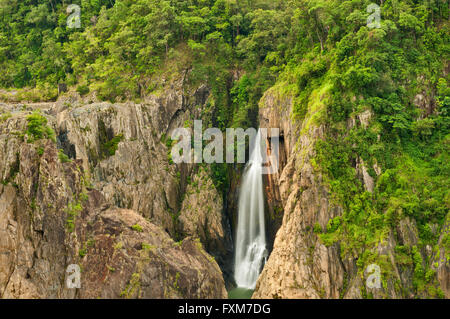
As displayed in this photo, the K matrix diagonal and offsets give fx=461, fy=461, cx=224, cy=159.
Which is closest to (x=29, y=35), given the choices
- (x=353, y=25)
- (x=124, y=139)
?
(x=124, y=139)

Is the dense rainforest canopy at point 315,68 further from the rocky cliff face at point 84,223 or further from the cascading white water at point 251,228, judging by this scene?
the rocky cliff face at point 84,223

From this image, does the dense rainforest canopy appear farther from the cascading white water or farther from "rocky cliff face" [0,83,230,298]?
"rocky cliff face" [0,83,230,298]

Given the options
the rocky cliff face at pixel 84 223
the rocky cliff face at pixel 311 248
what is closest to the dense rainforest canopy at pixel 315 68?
the rocky cliff face at pixel 311 248

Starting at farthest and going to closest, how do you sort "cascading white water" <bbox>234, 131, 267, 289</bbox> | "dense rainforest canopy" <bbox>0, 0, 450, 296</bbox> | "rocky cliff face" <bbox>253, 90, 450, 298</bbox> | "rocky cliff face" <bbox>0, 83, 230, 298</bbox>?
"cascading white water" <bbox>234, 131, 267, 289</bbox> < "dense rainforest canopy" <bbox>0, 0, 450, 296</bbox> < "rocky cliff face" <bbox>253, 90, 450, 298</bbox> < "rocky cliff face" <bbox>0, 83, 230, 298</bbox>

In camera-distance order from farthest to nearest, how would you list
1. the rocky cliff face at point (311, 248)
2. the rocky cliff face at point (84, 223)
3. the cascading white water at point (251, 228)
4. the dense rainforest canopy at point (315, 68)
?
the cascading white water at point (251, 228), the dense rainforest canopy at point (315, 68), the rocky cliff face at point (311, 248), the rocky cliff face at point (84, 223)

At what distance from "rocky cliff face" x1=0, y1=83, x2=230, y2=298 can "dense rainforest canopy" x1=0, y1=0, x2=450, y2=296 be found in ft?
24.2

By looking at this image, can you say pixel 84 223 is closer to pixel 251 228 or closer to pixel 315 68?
pixel 251 228

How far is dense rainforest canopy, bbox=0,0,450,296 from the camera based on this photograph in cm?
2628

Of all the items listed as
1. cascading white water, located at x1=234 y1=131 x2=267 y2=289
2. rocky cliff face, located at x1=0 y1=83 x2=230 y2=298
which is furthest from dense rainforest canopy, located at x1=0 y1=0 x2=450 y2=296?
rocky cliff face, located at x1=0 y1=83 x2=230 y2=298

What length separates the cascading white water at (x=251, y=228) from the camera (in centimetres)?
3219

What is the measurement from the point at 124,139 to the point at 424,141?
19.4 metres

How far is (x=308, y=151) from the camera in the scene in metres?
28.1

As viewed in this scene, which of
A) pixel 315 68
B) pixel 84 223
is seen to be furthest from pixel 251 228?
pixel 84 223

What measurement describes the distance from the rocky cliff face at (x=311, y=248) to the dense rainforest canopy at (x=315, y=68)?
1.73 feet
